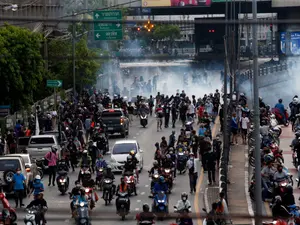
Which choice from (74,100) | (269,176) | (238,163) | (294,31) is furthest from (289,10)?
(269,176)

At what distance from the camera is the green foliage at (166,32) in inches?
5369

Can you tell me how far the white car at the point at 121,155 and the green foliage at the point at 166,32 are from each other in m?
97.0

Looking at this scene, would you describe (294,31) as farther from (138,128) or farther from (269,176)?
(269,176)

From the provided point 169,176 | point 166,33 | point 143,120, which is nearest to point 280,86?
point 143,120

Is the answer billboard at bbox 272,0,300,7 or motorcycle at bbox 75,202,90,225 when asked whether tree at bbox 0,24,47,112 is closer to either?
motorcycle at bbox 75,202,90,225

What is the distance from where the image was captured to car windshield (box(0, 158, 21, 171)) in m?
30.9

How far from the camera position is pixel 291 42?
3780 inches

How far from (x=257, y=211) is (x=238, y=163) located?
14758 millimetres

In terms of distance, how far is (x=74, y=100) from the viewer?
2190 inches

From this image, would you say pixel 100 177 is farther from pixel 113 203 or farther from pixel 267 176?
pixel 267 176

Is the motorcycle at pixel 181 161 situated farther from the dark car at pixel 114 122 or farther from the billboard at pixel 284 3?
the billboard at pixel 284 3

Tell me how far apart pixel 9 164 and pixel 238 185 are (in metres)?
6.38

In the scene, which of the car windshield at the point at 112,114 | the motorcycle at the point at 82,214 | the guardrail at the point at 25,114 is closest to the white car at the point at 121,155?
the guardrail at the point at 25,114

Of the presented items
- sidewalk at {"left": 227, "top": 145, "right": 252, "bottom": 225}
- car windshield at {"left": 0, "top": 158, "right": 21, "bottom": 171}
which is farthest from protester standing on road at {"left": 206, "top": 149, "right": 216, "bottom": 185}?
car windshield at {"left": 0, "top": 158, "right": 21, "bottom": 171}
